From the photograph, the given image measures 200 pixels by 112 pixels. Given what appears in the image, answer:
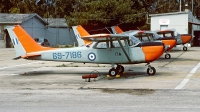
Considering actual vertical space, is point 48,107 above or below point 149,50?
below

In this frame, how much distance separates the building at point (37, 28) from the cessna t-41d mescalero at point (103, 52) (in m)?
35.2

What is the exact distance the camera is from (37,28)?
54.0 meters

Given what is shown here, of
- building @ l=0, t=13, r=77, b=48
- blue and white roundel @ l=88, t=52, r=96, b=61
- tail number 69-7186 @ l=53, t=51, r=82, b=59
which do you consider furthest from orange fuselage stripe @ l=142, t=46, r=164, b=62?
building @ l=0, t=13, r=77, b=48

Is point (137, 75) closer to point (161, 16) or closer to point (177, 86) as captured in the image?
point (177, 86)

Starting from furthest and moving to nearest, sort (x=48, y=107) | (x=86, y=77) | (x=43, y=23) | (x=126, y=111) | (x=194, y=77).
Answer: (x=43, y=23), (x=194, y=77), (x=86, y=77), (x=48, y=107), (x=126, y=111)

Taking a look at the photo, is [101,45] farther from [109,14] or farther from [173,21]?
[109,14]

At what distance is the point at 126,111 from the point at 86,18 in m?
35.9

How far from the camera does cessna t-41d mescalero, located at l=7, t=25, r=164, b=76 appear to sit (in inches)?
579

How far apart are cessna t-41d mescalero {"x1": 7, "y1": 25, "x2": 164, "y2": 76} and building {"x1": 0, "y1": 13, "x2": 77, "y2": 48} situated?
3522 cm

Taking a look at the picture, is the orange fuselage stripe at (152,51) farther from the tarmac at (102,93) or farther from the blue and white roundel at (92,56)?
the blue and white roundel at (92,56)

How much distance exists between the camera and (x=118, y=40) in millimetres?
14750

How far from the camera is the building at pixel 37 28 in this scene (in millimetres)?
51000

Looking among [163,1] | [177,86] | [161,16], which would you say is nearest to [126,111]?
[177,86]

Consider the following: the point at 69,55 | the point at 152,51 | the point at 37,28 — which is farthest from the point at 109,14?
the point at 152,51
